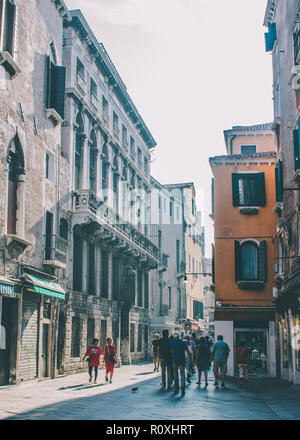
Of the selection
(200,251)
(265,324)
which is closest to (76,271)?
(265,324)

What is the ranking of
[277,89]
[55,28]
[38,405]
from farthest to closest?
[277,89] → [55,28] → [38,405]

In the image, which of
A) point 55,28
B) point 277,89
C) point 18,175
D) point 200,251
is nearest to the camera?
point 18,175

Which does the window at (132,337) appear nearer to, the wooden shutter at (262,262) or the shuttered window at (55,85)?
the wooden shutter at (262,262)

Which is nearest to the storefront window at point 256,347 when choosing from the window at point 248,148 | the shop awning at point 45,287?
the shop awning at point 45,287

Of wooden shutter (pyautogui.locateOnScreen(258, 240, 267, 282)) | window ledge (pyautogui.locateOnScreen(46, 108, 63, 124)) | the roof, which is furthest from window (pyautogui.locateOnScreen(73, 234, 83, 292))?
the roof

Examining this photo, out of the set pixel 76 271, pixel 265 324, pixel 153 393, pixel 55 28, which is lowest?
pixel 153 393

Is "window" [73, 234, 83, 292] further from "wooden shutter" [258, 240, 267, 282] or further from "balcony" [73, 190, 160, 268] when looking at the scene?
"wooden shutter" [258, 240, 267, 282]

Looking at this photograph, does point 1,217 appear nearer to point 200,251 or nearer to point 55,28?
point 55,28

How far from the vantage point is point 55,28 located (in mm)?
24031

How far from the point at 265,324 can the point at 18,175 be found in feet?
41.7

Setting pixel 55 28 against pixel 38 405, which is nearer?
pixel 38 405

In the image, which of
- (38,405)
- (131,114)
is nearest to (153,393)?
(38,405)

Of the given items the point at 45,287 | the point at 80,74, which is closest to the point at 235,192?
the point at 80,74
